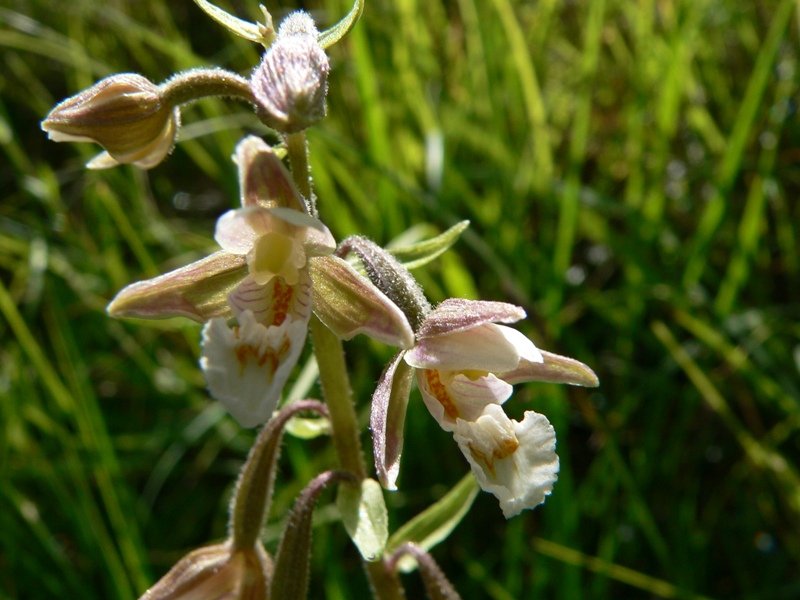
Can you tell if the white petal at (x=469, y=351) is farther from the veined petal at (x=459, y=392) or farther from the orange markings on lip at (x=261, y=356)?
the orange markings on lip at (x=261, y=356)

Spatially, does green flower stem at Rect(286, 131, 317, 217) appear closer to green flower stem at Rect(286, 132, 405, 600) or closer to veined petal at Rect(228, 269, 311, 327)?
green flower stem at Rect(286, 132, 405, 600)

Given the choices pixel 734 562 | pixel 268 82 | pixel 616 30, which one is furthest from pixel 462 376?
pixel 616 30

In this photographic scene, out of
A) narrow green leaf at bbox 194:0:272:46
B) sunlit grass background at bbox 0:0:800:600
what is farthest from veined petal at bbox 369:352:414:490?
sunlit grass background at bbox 0:0:800:600

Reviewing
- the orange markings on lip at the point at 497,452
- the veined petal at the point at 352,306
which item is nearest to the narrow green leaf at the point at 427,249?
the veined petal at the point at 352,306

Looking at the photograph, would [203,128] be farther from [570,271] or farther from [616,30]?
[616,30]

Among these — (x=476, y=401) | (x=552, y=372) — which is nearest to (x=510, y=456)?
(x=476, y=401)

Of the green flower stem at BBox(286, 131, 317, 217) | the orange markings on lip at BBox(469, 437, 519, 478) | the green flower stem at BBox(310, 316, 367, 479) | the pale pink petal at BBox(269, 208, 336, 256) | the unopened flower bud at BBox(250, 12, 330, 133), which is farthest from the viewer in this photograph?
the green flower stem at BBox(310, 316, 367, 479)
